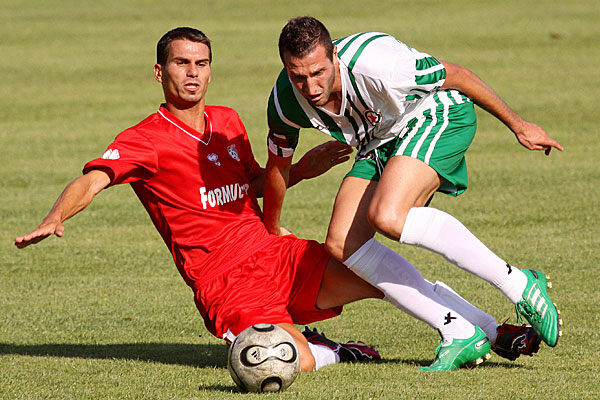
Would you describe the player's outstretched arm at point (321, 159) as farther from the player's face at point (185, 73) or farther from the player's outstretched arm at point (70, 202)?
the player's outstretched arm at point (70, 202)

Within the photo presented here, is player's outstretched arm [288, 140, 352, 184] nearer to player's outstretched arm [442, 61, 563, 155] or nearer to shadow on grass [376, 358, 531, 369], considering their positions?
player's outstretched arm [442, 61, 563, 155]

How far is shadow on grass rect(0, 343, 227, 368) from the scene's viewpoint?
5.96 meters

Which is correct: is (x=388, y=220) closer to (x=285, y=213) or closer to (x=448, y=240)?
(x=448, y=240)

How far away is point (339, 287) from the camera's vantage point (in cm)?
604

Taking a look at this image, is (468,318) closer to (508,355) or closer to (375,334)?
(508,355)

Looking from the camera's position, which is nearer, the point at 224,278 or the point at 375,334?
the point at 224,278

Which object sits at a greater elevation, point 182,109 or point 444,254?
point 182,109

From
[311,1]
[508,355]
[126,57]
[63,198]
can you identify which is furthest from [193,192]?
[311,1]

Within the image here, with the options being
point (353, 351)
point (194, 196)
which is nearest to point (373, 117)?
point (194, 196)

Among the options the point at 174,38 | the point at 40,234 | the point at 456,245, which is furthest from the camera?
the point at 174,38

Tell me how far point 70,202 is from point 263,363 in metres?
1.35

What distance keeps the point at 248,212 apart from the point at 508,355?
192 cm

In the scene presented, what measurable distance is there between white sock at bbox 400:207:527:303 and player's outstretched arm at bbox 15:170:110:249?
1.75 m

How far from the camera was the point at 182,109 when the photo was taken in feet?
20.2
